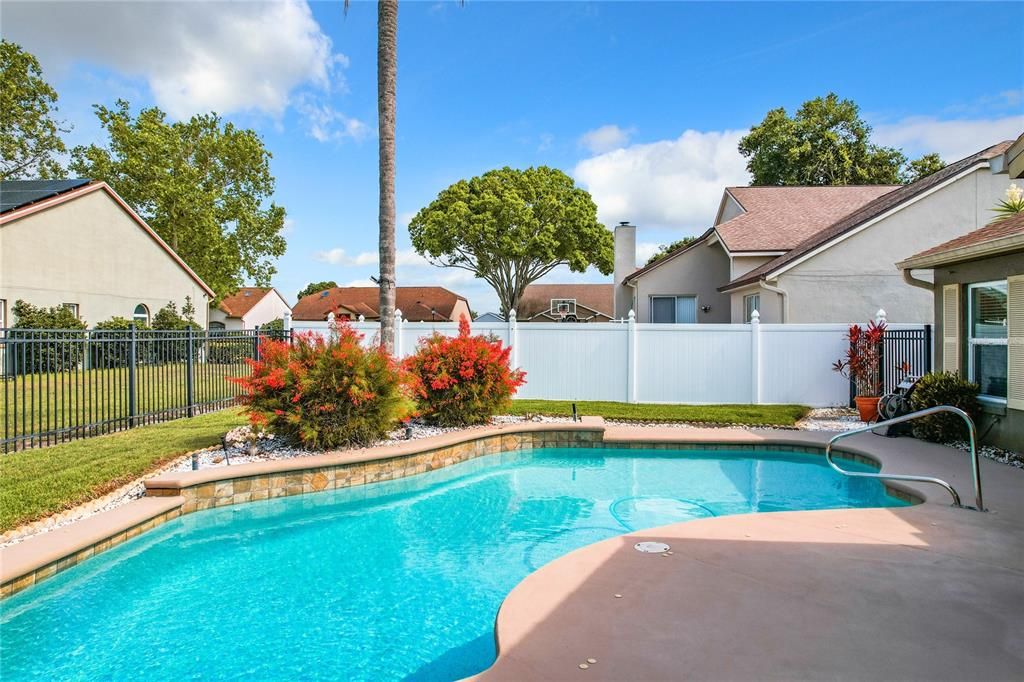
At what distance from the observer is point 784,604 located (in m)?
3.44

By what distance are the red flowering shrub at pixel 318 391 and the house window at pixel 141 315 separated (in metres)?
19.6

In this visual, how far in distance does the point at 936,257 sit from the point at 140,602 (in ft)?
35.0

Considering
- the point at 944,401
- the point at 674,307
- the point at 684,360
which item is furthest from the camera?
the point at 674,307

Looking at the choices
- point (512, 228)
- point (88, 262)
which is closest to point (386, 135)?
point (88, 262)

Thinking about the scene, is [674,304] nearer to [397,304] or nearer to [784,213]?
[784,213]

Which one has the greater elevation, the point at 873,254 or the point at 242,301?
the point at 242,301

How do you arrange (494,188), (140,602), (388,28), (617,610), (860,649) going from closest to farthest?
(860,649)
(617,610)
(140,602)
(388,28)
(494,188)

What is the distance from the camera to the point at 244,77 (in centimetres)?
1377

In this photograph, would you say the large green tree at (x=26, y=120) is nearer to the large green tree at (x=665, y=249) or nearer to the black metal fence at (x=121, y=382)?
the black metal fence at (x=121, y=382)

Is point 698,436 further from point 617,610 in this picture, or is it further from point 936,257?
point 617,610

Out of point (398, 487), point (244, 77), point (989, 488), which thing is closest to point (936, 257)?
point (989, 488)

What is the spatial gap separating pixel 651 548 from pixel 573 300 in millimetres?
40558

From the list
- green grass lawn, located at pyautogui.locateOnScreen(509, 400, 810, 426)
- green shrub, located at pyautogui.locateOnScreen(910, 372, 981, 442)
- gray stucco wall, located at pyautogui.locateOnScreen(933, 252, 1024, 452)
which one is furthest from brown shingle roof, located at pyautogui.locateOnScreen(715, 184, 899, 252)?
green shrub, located at pyautogui.locateOnScreen(910, 372, 981, 442)

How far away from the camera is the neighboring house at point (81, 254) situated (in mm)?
18875
